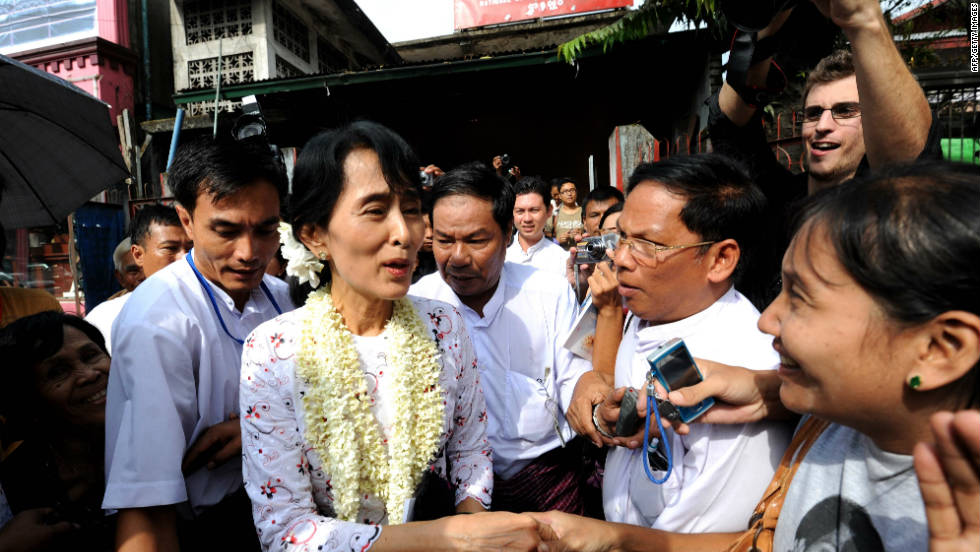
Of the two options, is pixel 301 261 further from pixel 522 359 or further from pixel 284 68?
pixel 284 68

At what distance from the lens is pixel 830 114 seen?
2.23 metres

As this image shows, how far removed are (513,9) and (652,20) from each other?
31.3 feet

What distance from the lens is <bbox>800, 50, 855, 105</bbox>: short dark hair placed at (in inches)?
87.6

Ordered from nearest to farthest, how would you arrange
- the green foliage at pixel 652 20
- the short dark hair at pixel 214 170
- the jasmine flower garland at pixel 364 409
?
the jasmine flower garland at pixel 364 409 < the short dark hair at pixel 214 170 < the green foliage at pixel 652 20

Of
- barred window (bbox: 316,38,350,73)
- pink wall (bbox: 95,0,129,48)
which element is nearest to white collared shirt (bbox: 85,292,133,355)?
barred window (bbox: 316,38,350,73)

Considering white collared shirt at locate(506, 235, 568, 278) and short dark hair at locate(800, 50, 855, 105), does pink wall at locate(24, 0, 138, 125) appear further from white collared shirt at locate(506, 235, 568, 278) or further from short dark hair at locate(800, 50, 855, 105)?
short dark hair at locate(800, 50, 855, 105)

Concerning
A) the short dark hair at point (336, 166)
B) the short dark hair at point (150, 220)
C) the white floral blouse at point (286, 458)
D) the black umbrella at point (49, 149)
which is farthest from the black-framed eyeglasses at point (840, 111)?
the short dark hair at point (150, 220)

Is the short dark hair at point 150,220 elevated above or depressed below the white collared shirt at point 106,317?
above

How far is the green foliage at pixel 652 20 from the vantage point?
6508 millimetres

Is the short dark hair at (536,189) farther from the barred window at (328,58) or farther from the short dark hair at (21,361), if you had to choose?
the barred window at (328,58)

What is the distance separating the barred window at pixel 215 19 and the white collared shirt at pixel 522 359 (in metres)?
12.5

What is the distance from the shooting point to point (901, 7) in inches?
287

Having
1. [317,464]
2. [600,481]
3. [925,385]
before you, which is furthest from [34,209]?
[925,385]

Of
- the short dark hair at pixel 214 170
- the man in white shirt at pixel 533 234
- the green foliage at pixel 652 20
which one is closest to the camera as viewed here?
the short dark hair at pixel 214 170
